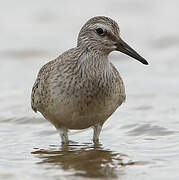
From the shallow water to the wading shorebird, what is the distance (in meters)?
0.53

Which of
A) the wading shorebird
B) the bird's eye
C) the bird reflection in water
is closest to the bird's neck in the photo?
the wading shorebird

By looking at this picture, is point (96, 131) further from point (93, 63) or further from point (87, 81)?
point (93, 63)

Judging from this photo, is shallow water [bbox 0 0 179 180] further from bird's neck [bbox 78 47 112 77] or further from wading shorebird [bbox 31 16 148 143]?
bird's neck [bbox 78 47 112 77]

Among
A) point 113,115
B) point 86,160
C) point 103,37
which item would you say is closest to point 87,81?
point 103,37

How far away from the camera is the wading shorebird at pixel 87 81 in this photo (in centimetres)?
967

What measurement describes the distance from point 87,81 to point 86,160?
4.00 feet

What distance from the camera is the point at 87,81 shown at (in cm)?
973

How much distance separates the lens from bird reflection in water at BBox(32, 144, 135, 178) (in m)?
8.42

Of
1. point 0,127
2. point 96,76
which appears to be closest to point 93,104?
point 96,76

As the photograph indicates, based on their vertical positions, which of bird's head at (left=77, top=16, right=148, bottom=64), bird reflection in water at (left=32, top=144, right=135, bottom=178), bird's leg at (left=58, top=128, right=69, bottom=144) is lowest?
bird reflection in water at (left=32, top=144, right=135, bottom=178)

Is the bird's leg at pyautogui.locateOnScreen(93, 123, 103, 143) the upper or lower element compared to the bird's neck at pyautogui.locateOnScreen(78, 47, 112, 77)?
lower

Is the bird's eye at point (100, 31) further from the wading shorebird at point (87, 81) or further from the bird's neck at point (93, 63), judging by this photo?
the bird's neck at point (93, 63)

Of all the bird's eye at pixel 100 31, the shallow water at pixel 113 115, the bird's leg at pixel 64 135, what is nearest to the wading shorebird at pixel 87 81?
the bird's eye at pixel 100 31

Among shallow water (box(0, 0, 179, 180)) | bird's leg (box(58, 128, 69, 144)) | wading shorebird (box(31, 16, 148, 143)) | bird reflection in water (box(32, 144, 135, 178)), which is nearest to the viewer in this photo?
bird reflection in water (box(32, 144, 135, 178))
